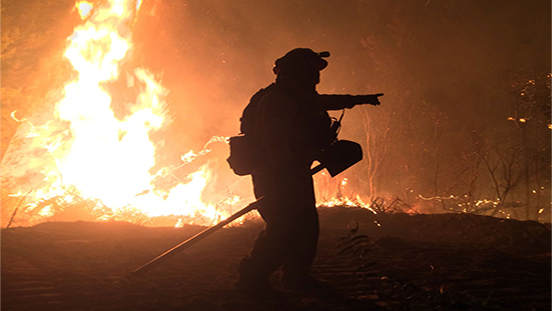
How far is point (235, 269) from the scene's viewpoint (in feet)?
10.3

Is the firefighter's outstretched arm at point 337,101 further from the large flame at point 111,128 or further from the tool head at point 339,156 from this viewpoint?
the large flame at point 111,128

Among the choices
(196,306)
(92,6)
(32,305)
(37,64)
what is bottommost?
(196,306)

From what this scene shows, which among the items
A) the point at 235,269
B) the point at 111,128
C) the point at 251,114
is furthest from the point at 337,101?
the point at 111,128

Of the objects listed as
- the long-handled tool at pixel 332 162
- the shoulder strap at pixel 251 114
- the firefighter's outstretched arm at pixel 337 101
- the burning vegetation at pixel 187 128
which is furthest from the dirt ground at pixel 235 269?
the burning vegetation at pixel 187 128

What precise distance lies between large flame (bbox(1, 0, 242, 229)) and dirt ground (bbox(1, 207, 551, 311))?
4406mm

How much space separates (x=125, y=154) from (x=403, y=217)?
→ 7.71 meters

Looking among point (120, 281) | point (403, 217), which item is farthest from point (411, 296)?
point (403, 217)

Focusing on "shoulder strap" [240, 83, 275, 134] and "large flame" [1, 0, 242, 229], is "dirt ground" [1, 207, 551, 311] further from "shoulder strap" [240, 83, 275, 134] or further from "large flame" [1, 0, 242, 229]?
"large flame" [1, 0, 242, 229]

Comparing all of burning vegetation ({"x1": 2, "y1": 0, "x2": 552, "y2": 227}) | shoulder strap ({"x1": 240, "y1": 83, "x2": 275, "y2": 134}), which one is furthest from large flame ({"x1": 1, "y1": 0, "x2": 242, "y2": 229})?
shoulder strap ({"x1": 240, "y1": 83, "x2": 275, "y2": 134})

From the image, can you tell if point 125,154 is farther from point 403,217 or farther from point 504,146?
point 504,146

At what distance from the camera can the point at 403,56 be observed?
49.5ft

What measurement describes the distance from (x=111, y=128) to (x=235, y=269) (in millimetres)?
7879

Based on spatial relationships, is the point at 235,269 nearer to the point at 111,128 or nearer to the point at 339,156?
the point at 339,156

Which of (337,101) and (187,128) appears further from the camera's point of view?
(187,128)
